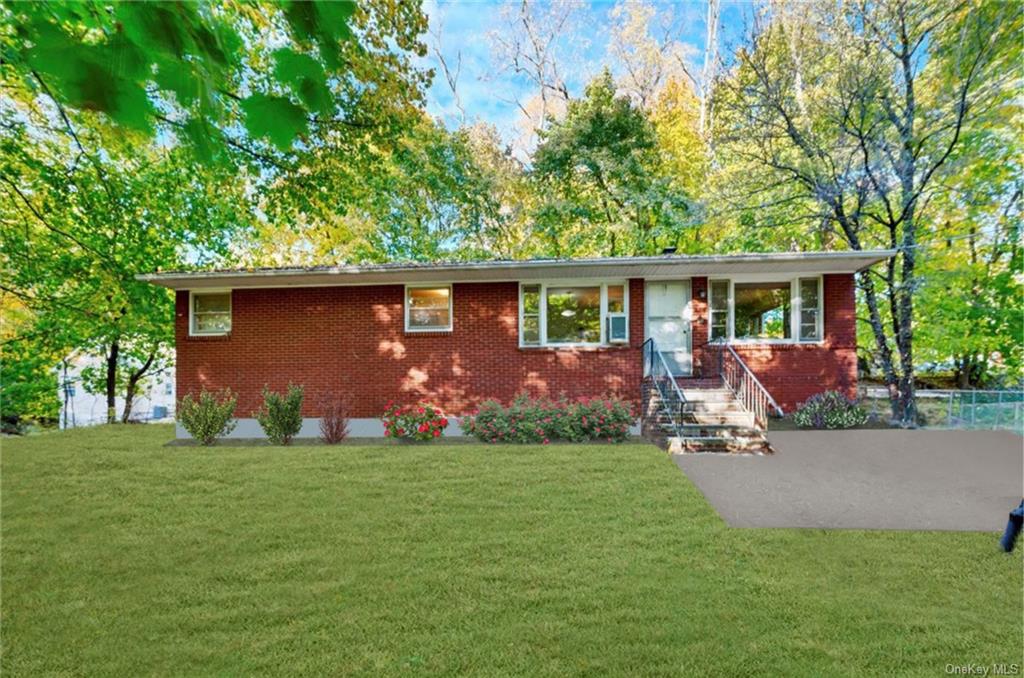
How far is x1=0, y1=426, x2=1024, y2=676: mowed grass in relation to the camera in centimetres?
255

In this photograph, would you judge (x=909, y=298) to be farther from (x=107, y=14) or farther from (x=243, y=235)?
(x=243, y=235)

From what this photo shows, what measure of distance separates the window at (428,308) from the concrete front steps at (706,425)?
4.79 metres

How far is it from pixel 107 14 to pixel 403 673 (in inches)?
135

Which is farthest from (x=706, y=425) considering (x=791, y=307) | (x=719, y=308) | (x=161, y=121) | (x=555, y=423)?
(x=161, y=121)

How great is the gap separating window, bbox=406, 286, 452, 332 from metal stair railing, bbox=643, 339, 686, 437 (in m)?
4.51

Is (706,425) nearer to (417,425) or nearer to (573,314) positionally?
(573,314)

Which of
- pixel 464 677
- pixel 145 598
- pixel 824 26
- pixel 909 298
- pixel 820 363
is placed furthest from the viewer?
pixel 824 26

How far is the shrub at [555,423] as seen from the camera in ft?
27.8

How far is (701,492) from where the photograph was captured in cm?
548

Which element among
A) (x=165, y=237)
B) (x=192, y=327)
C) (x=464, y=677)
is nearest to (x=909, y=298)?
(x=464, y=677)

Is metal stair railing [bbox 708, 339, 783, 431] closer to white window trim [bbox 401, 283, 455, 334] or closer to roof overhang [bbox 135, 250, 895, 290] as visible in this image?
roof overhang [bbox 135, 250, 895, 290]

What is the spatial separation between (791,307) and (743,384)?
2.43 metres

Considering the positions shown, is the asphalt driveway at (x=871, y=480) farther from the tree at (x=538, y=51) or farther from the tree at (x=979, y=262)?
the tree at (x=538, y=51)

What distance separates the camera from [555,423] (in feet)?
28.2
